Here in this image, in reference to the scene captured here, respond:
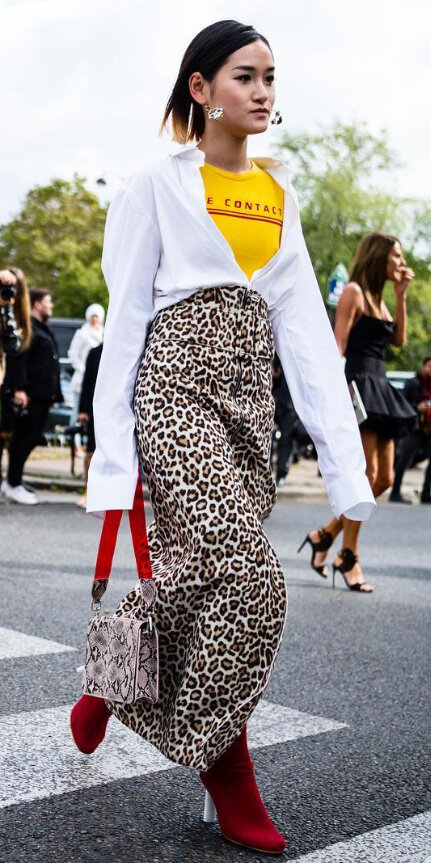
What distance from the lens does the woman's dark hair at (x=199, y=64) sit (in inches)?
118

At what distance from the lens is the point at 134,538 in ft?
9.37

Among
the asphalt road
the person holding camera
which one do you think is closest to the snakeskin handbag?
the asphalt road

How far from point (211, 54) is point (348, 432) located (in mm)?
1073

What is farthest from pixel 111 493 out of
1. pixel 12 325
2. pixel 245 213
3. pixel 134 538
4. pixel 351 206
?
pixel 351 206

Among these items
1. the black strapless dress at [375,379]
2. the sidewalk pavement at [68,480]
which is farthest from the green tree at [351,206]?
the black strapless dress at [375,379]

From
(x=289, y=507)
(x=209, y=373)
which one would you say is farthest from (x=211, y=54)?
(x=289, y=507)

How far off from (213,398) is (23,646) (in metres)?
2.32

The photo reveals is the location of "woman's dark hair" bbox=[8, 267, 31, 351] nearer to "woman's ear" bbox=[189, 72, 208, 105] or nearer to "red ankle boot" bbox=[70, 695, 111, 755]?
"woman's ear" bbox=[189, 72, 208, 105]

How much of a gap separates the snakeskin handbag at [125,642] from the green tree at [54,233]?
52.5 meters

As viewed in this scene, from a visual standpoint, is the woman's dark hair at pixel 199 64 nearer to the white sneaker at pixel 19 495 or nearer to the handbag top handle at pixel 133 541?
the handbag top handle at pixel 133 541

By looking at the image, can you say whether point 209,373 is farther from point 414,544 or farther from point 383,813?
point 414,544

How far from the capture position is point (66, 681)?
4.26 metres

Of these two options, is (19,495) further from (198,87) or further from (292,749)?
(198,87)

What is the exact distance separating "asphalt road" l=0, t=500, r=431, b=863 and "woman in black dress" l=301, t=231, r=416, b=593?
0.34 metres
